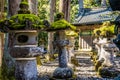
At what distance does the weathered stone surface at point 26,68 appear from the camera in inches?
365

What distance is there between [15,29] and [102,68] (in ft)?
20.6

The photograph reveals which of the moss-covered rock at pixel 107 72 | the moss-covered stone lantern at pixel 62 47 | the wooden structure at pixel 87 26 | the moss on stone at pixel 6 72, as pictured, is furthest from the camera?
the wooden structure at pixel 87 26

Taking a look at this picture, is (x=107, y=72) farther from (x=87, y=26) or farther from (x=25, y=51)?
(x=87, y=26)

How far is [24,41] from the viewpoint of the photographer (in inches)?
372

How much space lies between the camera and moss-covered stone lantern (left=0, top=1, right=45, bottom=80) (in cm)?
896

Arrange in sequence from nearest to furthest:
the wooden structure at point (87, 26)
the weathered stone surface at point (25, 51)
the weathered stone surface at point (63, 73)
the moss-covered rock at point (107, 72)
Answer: the weathered stone surface at point (25, 51) < the weathered stone surface at point (63, 73) < the moss-covered rock at point (107, 72) < the wooden structure at point (87, 26)

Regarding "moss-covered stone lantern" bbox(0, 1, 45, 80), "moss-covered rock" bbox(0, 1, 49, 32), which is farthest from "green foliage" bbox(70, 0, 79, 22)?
"moss-covered rock" bbox(0, 1, 49, 32)

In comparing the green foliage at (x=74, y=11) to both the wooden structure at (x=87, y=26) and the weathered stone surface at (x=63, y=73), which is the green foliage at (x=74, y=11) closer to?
the wooden structure at (x=87, y=26)

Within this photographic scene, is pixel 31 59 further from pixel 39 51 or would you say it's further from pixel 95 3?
pixel 95 3

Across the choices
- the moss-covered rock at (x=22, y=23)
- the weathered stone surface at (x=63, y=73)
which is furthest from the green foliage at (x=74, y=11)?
the moss-covered rock at (x=22, y=23)

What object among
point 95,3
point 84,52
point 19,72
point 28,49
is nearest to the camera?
point 28,49

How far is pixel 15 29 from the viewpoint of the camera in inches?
357

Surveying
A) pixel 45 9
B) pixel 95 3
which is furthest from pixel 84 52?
pixel 95 3

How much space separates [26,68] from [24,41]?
0.86 meters
